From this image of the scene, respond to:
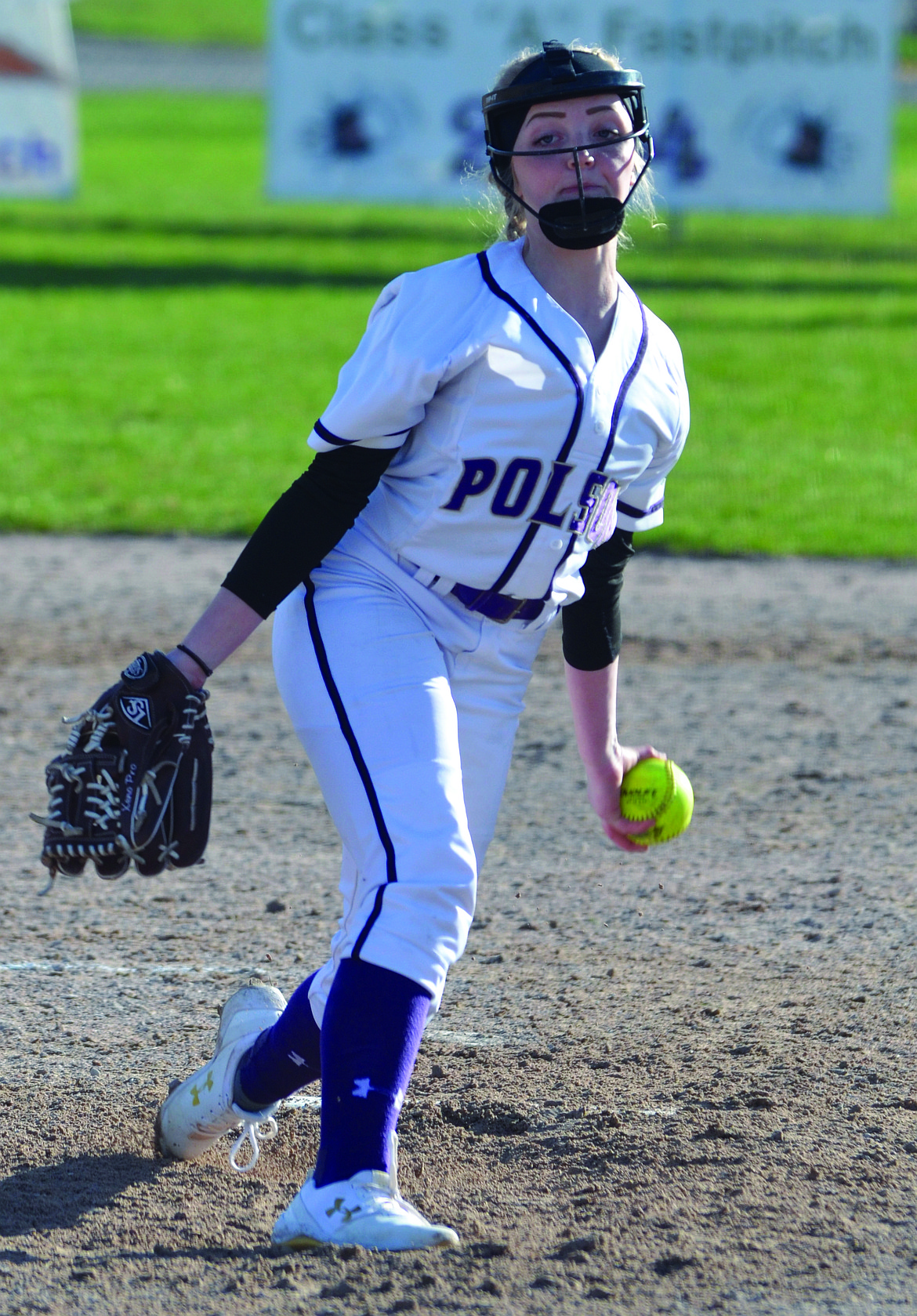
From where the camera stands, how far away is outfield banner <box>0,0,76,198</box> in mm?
17703

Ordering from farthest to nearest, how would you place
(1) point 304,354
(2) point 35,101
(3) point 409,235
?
(3) point 409,235, (2) point 35,101, (1) point 304,354

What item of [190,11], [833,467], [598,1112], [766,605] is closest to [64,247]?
[833,467]

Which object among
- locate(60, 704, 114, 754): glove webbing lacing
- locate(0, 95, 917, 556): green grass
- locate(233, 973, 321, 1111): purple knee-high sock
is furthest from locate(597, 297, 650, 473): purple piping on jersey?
locate(0, 95, 917, 556): green grass

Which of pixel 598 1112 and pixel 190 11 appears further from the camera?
pixel 190 11

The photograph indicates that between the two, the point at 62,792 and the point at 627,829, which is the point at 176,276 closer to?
the point at 627,829

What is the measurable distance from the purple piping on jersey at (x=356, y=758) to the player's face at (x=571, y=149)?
0.73 meters

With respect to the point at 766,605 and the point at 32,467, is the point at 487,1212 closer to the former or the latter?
the point at 766,605

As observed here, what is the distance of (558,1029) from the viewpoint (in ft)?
11.5

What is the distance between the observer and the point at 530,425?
8.32ft

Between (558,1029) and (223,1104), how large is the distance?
0.89m

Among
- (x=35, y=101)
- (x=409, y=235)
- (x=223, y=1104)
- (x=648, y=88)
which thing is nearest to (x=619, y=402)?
(x=223, y=1104)

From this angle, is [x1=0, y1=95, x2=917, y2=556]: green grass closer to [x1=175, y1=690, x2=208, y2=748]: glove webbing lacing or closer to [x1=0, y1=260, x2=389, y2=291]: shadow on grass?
[x1=0, y1=260, x2=389, y2=291]: shadow on grass

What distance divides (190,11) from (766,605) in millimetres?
55755

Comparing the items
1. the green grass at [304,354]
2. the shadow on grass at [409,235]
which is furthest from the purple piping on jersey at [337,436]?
the shadow on grass at [409,235]
